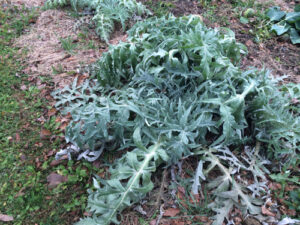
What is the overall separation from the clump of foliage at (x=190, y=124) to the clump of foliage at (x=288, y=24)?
147cm

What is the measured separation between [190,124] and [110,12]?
2.22m

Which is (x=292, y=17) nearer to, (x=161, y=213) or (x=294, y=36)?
(x=294, y=36)

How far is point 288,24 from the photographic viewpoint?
3334 mm

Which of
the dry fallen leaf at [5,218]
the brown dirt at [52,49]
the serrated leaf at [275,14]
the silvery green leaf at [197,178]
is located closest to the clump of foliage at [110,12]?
the brown dirt at [52,49]

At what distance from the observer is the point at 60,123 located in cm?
238

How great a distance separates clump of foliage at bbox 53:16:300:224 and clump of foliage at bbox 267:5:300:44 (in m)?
1.47

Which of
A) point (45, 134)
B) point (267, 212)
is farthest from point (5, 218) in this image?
point (267, 212)

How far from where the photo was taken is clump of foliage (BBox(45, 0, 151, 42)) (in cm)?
321

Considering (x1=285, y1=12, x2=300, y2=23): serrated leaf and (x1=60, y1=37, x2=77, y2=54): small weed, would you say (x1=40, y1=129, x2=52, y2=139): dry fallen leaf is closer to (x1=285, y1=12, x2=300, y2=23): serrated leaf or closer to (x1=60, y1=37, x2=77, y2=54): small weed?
(x1=60, y1=37, x2=77, y2=54): small weed

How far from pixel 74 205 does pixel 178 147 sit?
90 centimetres

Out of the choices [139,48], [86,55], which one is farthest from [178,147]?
[86,55]

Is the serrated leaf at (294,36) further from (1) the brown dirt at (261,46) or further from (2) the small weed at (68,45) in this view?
(2) the small weed at (68,45)

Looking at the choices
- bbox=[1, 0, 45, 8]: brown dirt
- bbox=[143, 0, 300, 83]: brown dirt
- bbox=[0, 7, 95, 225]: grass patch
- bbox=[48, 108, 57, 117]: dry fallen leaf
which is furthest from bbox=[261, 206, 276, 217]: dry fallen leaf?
bbox=[1, 0, 45, 8]: brown dirt

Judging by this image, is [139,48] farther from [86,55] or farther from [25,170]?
[25,170]
